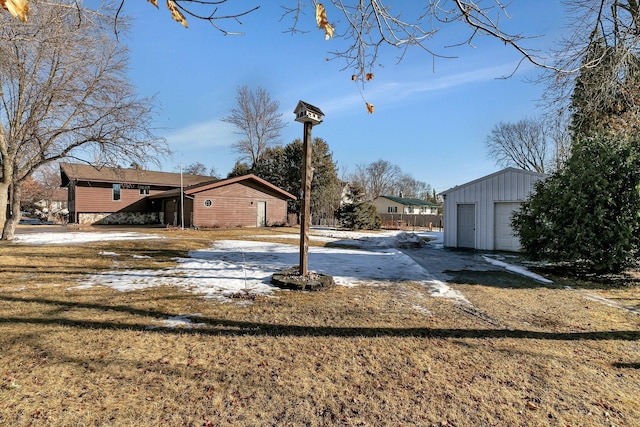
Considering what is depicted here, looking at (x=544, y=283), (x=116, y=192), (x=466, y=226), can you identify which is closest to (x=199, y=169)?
(x=116, y=192)

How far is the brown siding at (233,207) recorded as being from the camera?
2075cm

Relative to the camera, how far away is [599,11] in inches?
250

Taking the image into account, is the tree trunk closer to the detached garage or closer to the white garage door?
the detached garage

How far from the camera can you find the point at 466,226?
42.8 ft

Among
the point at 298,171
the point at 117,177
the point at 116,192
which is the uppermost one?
the point at 298,171

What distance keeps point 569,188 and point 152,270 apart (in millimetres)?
9779

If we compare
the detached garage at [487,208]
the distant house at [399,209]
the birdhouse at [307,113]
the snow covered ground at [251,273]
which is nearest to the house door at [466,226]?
the detached garage at [487,208]

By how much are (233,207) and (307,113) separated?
1737 centimetres

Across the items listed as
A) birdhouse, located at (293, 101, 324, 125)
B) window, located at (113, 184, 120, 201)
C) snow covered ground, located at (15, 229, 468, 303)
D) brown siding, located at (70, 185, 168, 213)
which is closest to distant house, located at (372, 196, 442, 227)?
brown siding, located at (70, 185, 168, 213)

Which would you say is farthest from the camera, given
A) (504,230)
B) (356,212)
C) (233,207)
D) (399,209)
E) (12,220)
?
(399,209)

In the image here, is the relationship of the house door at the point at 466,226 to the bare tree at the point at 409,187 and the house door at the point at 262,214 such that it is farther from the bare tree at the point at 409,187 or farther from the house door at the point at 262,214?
the bare tree at the point at 409,187

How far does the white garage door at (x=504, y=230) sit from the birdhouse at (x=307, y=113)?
9.24 meters

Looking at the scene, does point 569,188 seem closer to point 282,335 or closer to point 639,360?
point 639,360

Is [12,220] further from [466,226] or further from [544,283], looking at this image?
[466,226]
